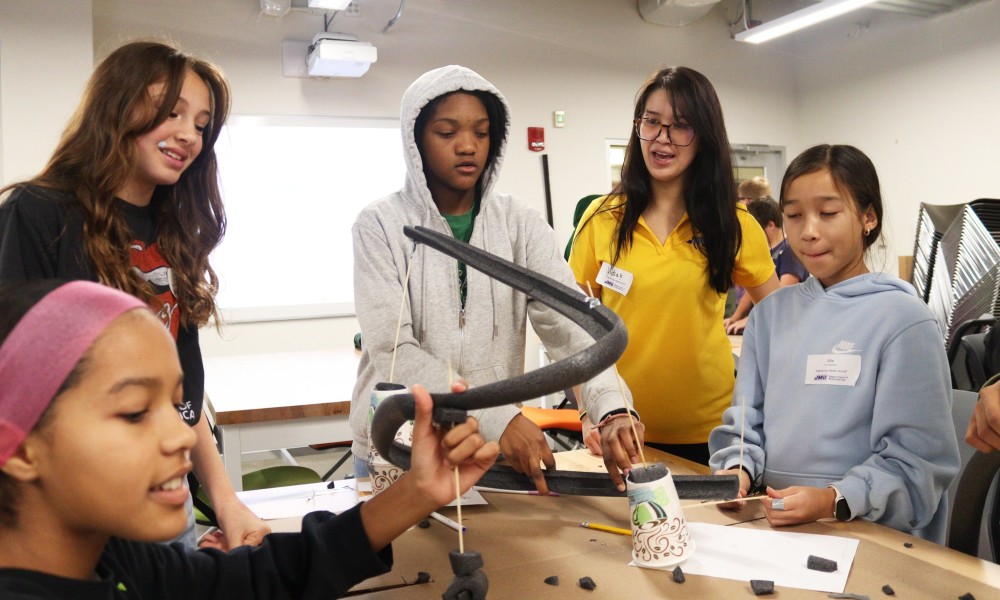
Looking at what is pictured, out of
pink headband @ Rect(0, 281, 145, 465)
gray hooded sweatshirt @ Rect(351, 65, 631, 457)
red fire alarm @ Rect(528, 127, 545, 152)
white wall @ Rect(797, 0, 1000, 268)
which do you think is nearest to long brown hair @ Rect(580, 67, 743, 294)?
gray hooded sweatshirt @ Rect(351, 65, 631, 457)

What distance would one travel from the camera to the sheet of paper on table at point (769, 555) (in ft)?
3.72

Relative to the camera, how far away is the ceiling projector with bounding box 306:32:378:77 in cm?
547

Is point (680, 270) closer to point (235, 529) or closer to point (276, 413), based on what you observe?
point (235, 529)

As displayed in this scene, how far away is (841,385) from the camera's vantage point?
1542 mm

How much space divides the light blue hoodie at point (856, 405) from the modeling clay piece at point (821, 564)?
0.23m

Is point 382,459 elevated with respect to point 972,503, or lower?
elevated

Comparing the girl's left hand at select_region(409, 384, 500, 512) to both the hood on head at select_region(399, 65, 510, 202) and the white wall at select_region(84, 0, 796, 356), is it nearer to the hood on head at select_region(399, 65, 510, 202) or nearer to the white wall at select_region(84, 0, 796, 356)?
the hood on head at select_region(399, 65, 510, 202)

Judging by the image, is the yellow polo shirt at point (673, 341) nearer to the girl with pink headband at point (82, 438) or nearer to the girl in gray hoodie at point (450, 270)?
the girl in gray hoodie at point (450, 270)

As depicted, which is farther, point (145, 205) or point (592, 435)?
point (592, 435)

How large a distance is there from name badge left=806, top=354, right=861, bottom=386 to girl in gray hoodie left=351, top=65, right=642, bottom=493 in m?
0.40

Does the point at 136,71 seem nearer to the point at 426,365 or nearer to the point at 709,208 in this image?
the point at 426,365

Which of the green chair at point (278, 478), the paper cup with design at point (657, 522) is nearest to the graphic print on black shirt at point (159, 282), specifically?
the paper cup with design at point (657, 522)

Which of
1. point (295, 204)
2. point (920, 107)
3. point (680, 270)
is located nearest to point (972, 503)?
point (680, 270)

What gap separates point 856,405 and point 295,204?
5.11 meters
